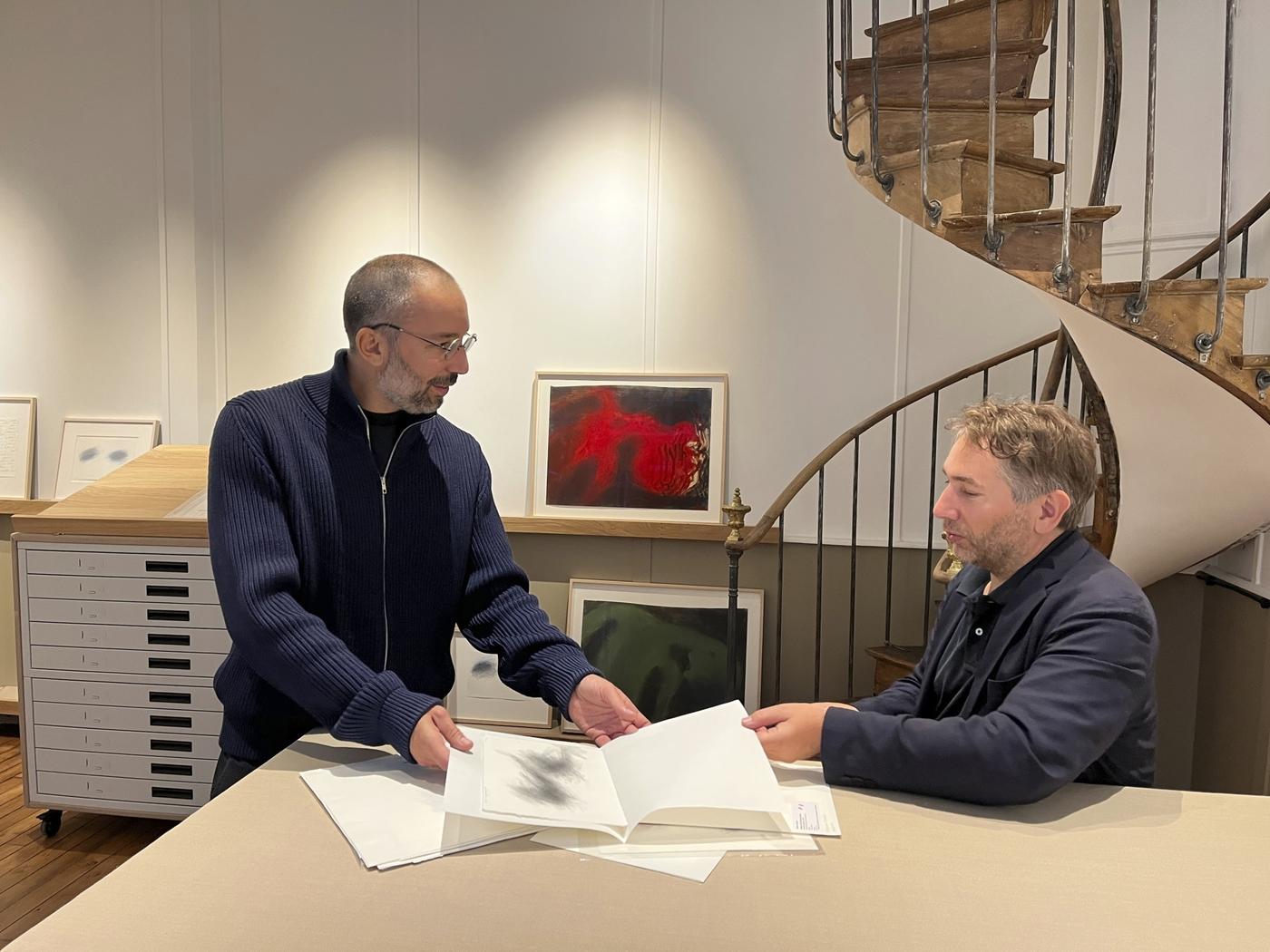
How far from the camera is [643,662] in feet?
13.2

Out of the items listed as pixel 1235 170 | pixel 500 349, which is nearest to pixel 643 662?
pixel 500 349

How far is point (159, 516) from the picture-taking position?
10.6 feet

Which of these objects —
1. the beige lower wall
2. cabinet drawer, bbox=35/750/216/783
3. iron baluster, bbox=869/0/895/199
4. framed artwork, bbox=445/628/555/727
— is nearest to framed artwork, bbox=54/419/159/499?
the beige lower wall

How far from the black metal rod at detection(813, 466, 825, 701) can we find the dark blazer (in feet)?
6.88

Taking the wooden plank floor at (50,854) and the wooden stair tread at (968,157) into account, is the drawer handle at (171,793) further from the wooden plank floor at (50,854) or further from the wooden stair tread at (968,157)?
the wooden stair tread at (968,157)

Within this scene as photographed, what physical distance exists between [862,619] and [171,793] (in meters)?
2.60

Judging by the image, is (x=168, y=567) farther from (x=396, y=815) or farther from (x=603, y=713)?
(x=396, y=815)

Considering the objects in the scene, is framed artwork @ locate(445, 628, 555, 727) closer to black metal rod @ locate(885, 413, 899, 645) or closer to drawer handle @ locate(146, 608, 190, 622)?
drawer handle @ locate(146, 608, 190, 622)

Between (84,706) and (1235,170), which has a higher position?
(1235,170)

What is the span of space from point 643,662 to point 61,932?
3.18m

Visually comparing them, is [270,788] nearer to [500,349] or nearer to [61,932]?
[61,932]

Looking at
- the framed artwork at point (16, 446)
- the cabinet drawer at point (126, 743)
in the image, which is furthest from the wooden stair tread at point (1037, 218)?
the framed artwork at point (16, 446)

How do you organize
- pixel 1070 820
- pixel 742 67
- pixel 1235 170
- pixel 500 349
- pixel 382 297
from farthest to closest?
1. pixel 500 349
2. pixel 742 67
3. pixel 1235 170
4. pixel 382 297
5. pixel 1070 820

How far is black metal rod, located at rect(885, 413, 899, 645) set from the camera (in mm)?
3736
